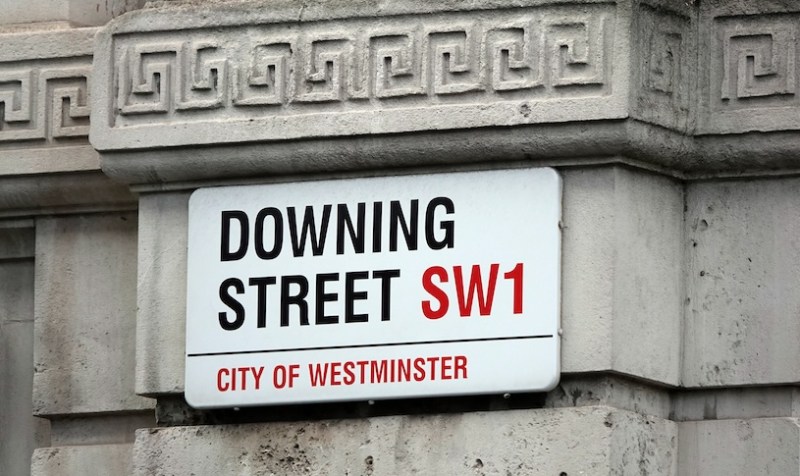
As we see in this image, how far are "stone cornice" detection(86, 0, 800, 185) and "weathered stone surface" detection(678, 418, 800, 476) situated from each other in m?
0.91

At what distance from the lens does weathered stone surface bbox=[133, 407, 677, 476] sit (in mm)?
8422

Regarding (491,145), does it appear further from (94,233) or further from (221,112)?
(94,233)

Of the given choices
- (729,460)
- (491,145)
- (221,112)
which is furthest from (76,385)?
(729,460)

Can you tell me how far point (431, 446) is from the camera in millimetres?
8617

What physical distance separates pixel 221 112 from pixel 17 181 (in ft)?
3.30

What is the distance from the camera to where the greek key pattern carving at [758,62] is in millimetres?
8742

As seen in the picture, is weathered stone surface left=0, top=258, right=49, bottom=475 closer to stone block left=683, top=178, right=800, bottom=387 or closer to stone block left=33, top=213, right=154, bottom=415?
stone block left=33, top=213, right=154, bottom=415

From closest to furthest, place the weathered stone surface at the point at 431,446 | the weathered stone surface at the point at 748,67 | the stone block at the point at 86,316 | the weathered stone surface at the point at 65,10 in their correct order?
the weathered stone surface at the point at 431,446
the weathered stone surface at the point at 748,67
the stone block at the point at 86,316
the weathered stone surface at the point at 65,10

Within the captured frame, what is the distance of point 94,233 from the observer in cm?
959

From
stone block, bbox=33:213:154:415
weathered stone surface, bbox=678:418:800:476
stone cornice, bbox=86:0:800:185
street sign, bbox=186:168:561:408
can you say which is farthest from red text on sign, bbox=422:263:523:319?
stone block, bbox=33:213:154:415

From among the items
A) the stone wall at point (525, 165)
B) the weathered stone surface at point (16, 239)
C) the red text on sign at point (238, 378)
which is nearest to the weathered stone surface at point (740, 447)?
the stone wall at point (525, 165)

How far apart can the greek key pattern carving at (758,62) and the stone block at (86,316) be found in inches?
93.4

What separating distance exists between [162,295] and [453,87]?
4.47ft

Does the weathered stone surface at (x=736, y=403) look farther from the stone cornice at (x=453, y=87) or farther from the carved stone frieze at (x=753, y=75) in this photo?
the carved stone frieze at (x=753, y=75)
